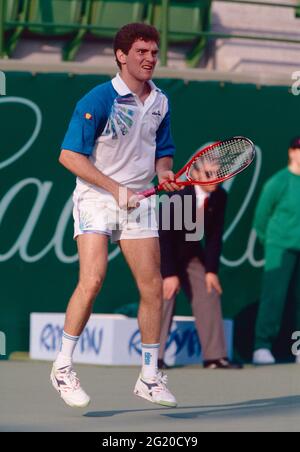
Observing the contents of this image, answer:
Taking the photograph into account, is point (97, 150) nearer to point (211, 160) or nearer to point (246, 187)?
point (211, 160)

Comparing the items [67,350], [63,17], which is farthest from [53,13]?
[67,350]

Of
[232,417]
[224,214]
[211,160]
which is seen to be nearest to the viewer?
[232,417]

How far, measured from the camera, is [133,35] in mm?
7031

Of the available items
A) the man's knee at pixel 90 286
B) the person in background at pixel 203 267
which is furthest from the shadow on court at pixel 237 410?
the person in background at pixel 203 267

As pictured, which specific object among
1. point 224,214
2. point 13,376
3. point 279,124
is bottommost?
point 13,376

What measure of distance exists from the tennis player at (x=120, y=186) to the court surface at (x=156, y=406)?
208mm

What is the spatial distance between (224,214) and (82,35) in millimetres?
3277

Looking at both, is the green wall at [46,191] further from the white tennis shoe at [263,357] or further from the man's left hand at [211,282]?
the man's left hand at [211,282]

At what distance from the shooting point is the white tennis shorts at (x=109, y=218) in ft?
23.1

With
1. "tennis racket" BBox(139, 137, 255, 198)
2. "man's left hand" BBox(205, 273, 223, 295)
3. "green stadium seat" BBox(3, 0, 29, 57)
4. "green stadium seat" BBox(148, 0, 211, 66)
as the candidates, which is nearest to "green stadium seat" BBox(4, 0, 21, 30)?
"green stadium seat" BBox(3, 0, 29, 57)

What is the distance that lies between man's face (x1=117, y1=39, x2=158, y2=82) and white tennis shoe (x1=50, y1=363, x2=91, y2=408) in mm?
1588
